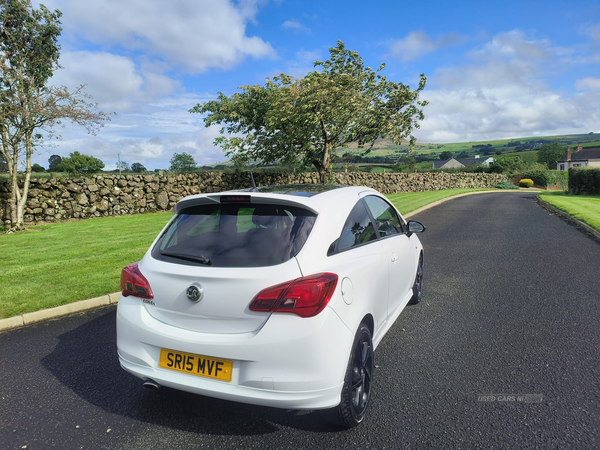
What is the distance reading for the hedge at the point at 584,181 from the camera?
86.8 ft

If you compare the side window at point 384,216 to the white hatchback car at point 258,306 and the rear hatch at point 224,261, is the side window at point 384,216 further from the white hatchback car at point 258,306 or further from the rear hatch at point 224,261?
the rear hatch at point 224,261

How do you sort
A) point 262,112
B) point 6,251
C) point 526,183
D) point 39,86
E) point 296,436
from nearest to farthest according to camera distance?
point 296,436 < point 6,251 < point 39,86 < point 262,112 < point 526,183

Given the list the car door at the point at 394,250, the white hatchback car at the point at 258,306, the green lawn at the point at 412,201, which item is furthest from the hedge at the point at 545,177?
the white hatchback car at the point at 258,306

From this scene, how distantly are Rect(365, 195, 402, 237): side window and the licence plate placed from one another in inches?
78.8

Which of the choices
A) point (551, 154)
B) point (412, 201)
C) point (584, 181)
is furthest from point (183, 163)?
point (551, 154)

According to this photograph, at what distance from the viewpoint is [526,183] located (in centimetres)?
5147

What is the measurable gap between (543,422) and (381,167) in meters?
32.0

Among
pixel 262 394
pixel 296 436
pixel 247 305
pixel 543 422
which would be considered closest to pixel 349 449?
pixel 296 436

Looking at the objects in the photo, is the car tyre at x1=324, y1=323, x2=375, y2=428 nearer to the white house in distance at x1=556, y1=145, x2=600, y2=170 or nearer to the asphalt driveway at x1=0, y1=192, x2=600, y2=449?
the asphalt driveway at x1=0, y1=192, x2=600, y2=449

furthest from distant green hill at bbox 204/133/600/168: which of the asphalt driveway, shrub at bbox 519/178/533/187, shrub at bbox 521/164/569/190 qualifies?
the asphalt driveway

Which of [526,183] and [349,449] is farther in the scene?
[526,183]

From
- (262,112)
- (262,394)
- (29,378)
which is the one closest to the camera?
(262,394)

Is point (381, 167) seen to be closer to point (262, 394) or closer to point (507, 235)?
point (507, 235)

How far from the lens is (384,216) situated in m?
4.23
